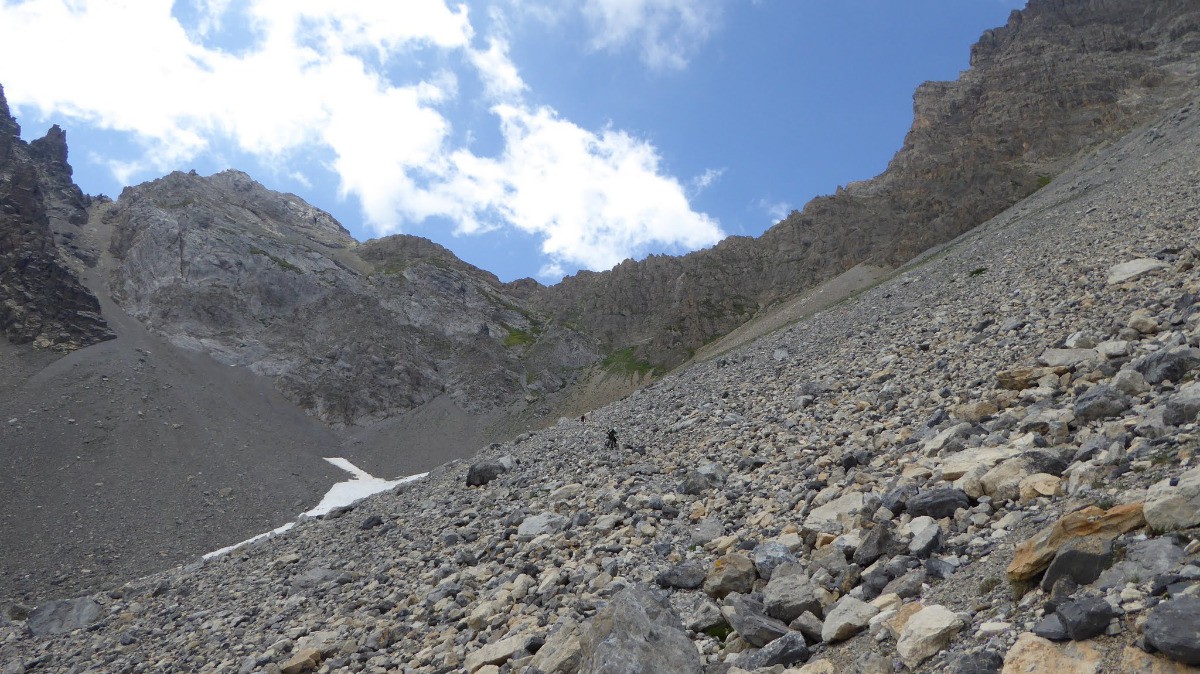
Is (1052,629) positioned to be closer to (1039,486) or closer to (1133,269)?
(1039,486)

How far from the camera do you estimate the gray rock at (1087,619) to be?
5000 mm

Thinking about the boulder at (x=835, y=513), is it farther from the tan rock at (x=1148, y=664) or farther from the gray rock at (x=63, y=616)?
the gray rock at (x=63, y=616)

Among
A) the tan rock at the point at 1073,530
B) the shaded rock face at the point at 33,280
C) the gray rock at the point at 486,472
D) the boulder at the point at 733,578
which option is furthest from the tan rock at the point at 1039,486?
the shaded rock face at the point at 33,280

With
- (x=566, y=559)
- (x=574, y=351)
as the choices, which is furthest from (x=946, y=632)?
(x=574, y=351)

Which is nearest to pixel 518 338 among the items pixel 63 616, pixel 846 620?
pixel 63 616

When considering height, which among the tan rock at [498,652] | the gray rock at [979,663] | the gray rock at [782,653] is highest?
the gray rock at [979,663]

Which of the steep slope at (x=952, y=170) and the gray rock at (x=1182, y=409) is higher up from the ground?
the steep slope at (x=952, y=170)

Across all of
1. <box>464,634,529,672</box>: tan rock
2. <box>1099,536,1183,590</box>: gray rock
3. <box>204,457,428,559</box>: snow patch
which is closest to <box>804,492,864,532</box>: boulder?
<box>1099,536,1183,590</box>: gray rock

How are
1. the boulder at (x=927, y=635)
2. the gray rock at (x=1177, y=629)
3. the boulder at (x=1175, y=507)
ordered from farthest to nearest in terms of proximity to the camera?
1. the boulder at (x=927, y=635)
2. the boulder at (x=1175, y=507)
3. the gray rock at (x=1177, y=629)

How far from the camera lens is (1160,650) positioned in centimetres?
456

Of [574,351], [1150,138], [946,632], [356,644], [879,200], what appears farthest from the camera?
[574,351]

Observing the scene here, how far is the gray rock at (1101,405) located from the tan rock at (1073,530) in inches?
164

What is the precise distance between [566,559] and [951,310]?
1846 centimetres

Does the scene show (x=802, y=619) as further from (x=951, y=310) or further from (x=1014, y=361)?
(x=951, y=310)
